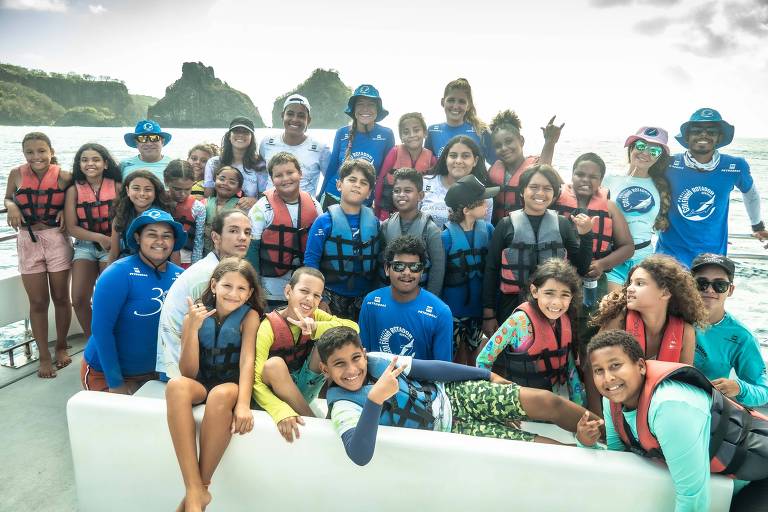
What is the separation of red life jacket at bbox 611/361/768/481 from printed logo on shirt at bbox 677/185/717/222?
2142 millimetres

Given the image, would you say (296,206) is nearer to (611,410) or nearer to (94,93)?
(611,410)

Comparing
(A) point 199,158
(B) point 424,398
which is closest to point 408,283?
(B) point 424,398

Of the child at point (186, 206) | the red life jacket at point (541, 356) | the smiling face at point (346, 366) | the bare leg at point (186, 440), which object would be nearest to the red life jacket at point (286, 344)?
the smiling face at point (346, 366)

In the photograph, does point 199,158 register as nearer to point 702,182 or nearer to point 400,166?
point 400,166

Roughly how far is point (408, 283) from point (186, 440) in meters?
1.33

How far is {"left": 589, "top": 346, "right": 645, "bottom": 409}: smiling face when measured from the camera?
183 centimetres

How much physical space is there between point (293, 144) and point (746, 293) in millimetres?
8704

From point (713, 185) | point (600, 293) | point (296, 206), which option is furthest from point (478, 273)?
point (713, 185)

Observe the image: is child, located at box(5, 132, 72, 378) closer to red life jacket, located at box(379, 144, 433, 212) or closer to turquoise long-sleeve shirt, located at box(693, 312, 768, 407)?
red life jacket, located at box(379, 144, 433, 212)

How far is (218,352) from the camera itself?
7.26 feet

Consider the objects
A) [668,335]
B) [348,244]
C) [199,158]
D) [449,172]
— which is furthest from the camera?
[199,158]

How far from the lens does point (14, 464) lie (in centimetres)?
256

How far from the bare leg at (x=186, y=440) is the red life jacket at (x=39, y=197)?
234cm

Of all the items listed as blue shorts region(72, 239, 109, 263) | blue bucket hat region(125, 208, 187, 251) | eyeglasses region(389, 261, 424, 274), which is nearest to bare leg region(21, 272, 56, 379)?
blue shorts region(72, 239, 109, 263)
